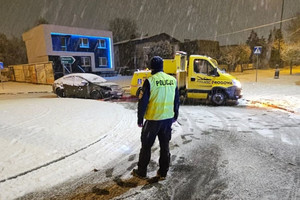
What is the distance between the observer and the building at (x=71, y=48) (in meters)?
26.6

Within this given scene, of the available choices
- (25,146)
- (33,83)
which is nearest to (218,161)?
(25,146)

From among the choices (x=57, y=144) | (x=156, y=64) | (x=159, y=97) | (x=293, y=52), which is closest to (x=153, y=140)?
(x=159, y=97)

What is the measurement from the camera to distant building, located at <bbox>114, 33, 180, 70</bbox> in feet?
121

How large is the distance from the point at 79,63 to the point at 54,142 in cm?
2749

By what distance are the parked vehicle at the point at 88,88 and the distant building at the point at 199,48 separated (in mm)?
29426

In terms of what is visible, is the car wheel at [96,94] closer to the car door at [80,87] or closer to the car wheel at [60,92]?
the car door at [80,87]

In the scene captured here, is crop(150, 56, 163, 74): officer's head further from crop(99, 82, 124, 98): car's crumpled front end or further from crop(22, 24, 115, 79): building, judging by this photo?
crop(22, 24, 115, 79): building

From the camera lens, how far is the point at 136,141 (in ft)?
16.4

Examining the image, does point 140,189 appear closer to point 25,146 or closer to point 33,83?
point 25,146

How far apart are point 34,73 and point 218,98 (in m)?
22.5

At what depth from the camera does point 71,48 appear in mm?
28938

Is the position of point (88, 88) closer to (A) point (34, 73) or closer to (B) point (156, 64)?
(B) point (156, 64)

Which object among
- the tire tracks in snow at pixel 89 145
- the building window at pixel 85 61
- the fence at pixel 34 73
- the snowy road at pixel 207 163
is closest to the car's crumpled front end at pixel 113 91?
the tire tracks in snow at pixel 89 145

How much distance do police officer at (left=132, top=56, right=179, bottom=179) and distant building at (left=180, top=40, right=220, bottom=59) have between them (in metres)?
36.8
